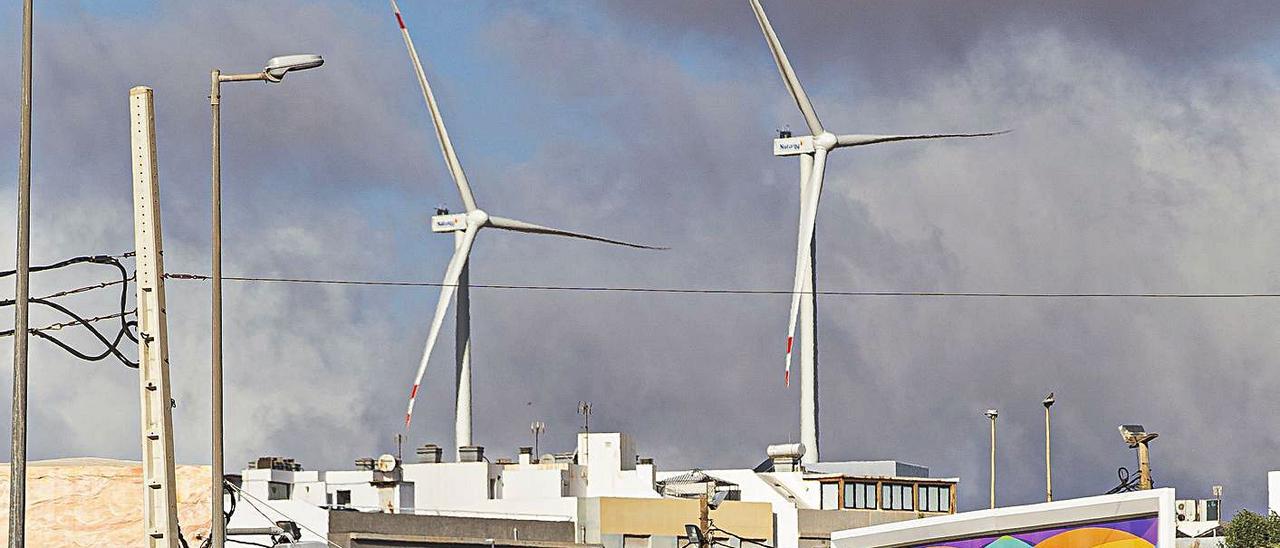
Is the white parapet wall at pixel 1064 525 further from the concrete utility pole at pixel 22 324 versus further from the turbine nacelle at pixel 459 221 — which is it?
the turbine nacelle at pixel 459 221

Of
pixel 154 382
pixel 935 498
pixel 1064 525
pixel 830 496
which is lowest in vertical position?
pixel 935 498

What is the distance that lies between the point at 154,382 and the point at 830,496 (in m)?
77.0

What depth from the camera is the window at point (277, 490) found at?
9688 centimetres

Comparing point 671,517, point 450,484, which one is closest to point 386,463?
point 450,484

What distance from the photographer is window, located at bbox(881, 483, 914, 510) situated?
108812 mm

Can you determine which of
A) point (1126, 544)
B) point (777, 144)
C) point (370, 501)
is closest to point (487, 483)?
point (370, 501)

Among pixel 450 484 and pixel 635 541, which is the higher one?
Answer: pixel 450 484

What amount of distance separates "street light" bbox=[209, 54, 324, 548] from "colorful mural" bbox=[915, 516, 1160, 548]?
1480cm

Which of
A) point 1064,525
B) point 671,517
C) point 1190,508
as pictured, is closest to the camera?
point 1064,525

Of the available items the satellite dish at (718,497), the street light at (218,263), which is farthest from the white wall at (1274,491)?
the street light at (218,263)

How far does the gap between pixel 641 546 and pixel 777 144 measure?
34664 mm

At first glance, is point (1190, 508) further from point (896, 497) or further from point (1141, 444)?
point (1141, 444)

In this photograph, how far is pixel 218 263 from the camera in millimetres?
35125

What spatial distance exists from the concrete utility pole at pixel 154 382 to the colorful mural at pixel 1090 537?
53.0 ft
